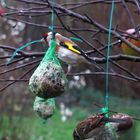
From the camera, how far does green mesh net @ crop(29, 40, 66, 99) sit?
82.6 inches

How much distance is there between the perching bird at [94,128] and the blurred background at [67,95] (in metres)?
2.16

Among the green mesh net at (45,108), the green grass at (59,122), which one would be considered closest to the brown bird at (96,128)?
the green mesh net at (45,108)

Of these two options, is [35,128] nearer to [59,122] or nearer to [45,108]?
[59,122]

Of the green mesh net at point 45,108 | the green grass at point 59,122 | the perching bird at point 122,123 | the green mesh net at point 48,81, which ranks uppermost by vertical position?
the green mesh net at point 48,81

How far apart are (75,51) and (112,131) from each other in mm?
428

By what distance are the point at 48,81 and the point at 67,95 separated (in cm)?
887

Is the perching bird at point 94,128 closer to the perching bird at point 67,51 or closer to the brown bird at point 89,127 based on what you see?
the brown bird at point 89,127

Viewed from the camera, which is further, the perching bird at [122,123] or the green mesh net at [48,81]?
the perching bird at [122,123]

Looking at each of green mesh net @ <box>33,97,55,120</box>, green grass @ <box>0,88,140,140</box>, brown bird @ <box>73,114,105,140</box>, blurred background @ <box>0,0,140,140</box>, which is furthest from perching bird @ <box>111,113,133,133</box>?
green grass @ <box>0,88,140,140</box>

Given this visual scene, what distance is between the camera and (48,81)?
6.93 ft

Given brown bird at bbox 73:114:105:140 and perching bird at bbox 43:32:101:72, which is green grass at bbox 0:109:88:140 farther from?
brown bird at bbox 73:114:105:140

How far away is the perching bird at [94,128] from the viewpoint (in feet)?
7.08

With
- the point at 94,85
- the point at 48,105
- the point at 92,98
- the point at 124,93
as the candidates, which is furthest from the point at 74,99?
the point at 48,105

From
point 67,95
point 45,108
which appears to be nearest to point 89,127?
point 45,108
